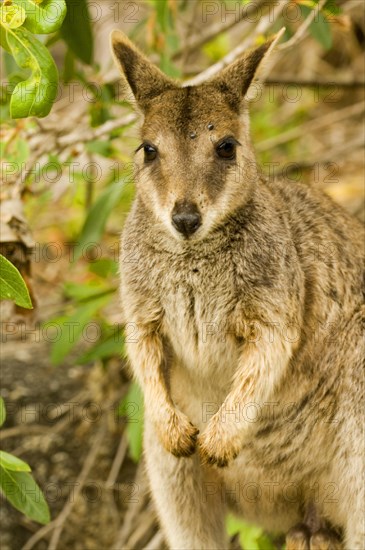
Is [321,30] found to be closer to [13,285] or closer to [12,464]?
[13,285]

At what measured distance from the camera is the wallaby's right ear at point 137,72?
371 centimetres

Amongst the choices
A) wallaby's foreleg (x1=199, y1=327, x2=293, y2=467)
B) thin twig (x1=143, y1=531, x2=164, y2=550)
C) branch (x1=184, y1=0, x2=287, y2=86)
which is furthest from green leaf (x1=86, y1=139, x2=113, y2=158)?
thin twig (x1=143, y1=531, x2=164, y2=550)

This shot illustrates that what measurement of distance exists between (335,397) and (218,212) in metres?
0.97

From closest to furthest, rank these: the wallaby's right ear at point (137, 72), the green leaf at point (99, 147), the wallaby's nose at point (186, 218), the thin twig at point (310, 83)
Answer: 1. the wallaby's nose at point (186, 218)
2. the wallaby's right ear at point (137, 72)
3. the green leaf at point (99, 147)
4. the thin twig at point (310, 83)

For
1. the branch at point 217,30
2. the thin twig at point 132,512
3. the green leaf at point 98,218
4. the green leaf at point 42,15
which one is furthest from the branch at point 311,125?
the green leaf at point 42,15

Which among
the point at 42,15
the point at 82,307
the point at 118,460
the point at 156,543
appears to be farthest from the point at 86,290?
the point at 42,15

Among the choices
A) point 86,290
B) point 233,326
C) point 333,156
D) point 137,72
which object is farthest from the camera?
point 333,156

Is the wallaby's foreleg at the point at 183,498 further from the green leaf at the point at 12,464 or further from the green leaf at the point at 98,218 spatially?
the green leaf at the point at 98,218

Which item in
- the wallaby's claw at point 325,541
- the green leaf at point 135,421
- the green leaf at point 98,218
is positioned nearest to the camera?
the wallaby's claw at point 325,541

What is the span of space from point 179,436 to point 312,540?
0.89 metres

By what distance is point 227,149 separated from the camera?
3.51m

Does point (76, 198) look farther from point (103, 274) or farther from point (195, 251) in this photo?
point (195, 251)

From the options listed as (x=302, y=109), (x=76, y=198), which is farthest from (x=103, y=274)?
(x=302, y=109)

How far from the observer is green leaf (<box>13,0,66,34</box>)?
10.3 feet
